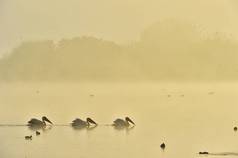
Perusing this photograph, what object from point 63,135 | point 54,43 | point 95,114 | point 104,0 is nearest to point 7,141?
point 63,135

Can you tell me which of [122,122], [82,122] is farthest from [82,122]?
[122,122]

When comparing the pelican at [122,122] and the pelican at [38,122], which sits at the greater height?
the pelican at [38,122]

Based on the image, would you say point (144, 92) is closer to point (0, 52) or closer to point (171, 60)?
point (171, 60)

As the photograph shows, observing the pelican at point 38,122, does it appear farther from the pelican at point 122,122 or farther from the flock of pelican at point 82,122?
the pelican at point 122,122

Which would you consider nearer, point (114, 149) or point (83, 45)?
point (114, 149)

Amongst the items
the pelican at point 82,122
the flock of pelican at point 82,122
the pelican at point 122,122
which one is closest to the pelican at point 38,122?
the flock of pelican at point 82,122

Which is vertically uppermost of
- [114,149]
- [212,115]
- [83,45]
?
[83,45]

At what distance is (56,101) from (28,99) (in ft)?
0.48

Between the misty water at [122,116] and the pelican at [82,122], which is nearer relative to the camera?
the misty water at [122,116]

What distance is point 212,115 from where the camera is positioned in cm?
242

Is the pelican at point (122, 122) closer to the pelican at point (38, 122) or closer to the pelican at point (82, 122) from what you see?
the pelican at point (82, 122)

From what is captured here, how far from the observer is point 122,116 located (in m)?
2.47

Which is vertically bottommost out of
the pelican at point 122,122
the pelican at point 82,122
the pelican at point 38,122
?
the pelican at point 122,122

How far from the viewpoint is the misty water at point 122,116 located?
216 centimetres
